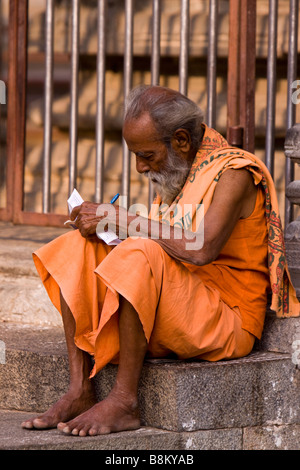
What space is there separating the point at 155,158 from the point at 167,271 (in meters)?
0.53

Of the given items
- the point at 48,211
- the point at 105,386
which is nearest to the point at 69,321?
the point at 105,386

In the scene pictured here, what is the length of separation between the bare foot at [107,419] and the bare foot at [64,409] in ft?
0.25

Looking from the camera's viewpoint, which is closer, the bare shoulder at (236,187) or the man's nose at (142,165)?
the bare shoulder at (236,187)

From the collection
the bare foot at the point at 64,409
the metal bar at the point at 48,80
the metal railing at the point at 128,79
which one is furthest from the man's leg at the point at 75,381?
the metal bar at the point at 48,80

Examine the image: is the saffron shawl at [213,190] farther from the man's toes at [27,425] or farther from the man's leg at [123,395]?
the man's toes at [27,425]

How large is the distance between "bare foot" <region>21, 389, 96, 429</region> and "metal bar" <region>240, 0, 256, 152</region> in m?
1.92

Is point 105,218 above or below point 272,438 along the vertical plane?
above

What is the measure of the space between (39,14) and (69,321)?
372 cm

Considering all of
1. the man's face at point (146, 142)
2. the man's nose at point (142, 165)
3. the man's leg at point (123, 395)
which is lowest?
the man's leg at point (123, 395)

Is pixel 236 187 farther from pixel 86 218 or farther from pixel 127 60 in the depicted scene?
pixel 127 60

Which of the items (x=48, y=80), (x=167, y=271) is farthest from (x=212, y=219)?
(x=48, y=80)

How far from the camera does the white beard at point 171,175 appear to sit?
12.1 ft

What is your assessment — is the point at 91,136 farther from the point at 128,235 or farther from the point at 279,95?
the point at 128,235

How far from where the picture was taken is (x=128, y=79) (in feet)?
17.3
